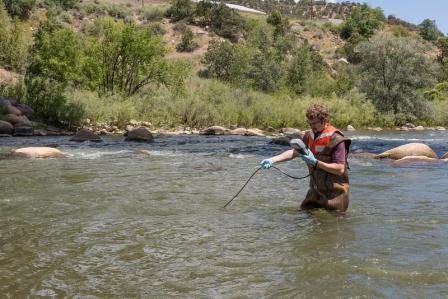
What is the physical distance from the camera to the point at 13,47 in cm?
4197

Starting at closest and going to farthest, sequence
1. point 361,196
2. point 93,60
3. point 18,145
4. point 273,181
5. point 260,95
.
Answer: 1. point 361,196
2. point 273,181
3. point 18,145
4. point 93,60
5. point 260,95

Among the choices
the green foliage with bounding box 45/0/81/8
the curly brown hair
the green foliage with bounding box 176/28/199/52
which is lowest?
the curly brown hair

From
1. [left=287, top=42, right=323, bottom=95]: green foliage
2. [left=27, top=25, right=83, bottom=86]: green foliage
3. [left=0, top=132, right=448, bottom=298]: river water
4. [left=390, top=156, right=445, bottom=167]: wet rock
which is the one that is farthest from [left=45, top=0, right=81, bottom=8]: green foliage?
[left=390, top=156, right=445, bottom=167]: wet rock

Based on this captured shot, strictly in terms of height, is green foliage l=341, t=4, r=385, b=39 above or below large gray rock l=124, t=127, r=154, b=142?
above

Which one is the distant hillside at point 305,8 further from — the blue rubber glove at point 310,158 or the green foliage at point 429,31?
the blue rubber glove at point 310,158

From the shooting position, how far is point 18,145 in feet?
61.0

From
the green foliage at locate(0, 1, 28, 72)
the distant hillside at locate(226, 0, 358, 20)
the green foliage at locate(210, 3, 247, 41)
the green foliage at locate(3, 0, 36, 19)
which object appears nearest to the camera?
the green foliage at locate(0, 1, 28, 72)

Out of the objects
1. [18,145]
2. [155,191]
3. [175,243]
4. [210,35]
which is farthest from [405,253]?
[210,35]

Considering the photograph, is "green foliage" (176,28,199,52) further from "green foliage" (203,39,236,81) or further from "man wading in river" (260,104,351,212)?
"man wading in river" (260,104,351,212)

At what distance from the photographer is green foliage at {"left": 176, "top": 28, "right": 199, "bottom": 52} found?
65.1 metres

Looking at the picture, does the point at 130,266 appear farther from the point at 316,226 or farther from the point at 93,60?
the point at 93,60

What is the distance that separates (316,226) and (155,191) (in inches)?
148

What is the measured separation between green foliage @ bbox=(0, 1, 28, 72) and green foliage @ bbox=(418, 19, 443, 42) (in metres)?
77.2

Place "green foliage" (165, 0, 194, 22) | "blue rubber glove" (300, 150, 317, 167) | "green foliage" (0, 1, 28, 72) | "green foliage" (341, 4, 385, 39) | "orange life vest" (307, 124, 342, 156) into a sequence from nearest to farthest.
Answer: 1. "blue rubber glove" (300, 150, 317, 167)
2. "orange life vest" (307, 124, 342, 156)
3. "green foliage" (0, 1, 28, 72)
4. "green foliage" (165, 0, 194, 22)
5. "green foliage" (341, 4, 385, 39)
